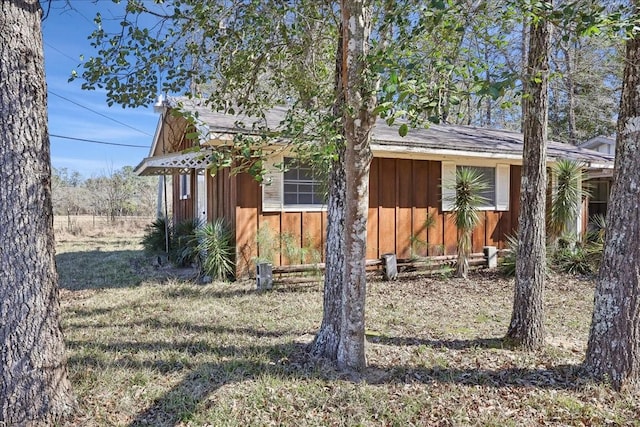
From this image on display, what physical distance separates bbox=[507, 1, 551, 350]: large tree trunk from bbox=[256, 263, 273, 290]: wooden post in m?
3.83

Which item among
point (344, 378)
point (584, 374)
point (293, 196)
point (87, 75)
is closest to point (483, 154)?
point (293, 196)

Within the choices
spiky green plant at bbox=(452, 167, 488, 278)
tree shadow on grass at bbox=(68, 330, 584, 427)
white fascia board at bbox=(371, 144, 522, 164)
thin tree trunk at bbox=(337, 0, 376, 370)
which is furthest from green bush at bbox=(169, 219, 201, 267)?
thin tree trunk at bbox=(337, 0, 376, 370)

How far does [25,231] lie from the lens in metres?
2.56

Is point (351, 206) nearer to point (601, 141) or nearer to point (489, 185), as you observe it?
point (489, 185)

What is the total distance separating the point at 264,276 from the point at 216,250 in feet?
3.16

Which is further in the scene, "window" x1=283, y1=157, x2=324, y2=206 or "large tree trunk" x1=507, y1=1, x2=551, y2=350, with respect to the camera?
"window" x1=283, y1=157, x2=324, y2=206

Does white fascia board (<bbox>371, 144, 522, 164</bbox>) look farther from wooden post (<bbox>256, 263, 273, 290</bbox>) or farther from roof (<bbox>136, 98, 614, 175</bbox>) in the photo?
wooden post (<bbox>256, 263, 273, 290</bbox>)

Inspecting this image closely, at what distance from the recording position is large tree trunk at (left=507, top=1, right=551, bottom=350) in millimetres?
4148

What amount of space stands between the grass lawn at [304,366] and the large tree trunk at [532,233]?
267mm

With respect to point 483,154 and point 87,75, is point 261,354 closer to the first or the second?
point 87,75

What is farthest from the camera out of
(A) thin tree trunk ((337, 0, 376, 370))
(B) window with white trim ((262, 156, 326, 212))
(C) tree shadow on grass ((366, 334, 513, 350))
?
(B) window with white trim ((262, 156, 326, 212))

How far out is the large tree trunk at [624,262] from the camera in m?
3.19

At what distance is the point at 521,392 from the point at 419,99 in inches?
98.5

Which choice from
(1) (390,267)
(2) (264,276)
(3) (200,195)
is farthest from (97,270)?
(1) (390,267)
